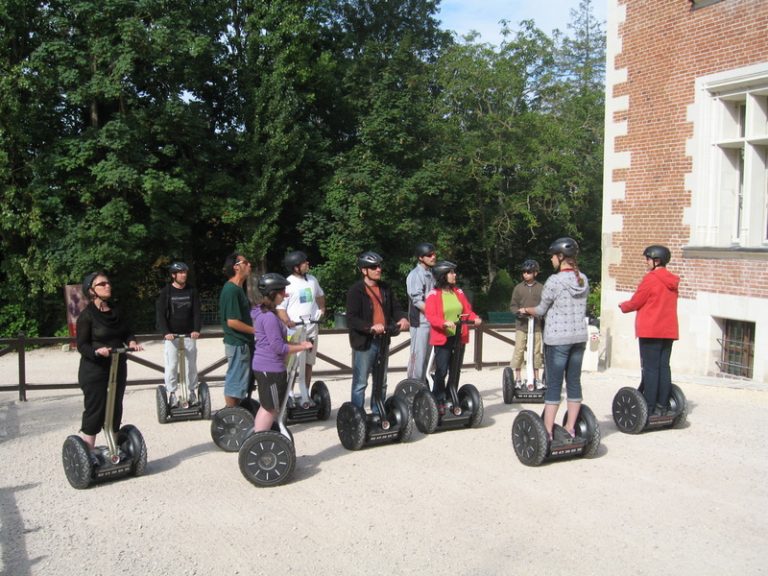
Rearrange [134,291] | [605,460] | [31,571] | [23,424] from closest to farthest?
1. [31,571]
2. [605,460]
3. [23,424]
4. [134,291]

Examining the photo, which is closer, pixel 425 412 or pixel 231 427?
pixel 231 427

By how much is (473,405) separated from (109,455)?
3.67 m

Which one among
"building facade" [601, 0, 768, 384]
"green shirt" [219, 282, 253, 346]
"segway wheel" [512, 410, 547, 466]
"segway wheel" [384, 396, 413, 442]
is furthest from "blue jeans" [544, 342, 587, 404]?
"building facade" [601, 0, 768, 384]

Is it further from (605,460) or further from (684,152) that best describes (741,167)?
(605,460)

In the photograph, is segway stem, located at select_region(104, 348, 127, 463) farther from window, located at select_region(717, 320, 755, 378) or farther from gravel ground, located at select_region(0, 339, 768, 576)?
window, located at select_region(717, 320, 755, 378)

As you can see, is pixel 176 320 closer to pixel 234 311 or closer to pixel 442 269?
pixel 234 311

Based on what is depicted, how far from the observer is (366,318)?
23.6 ft

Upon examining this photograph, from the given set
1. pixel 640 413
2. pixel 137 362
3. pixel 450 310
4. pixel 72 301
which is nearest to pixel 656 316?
pixel 640 413

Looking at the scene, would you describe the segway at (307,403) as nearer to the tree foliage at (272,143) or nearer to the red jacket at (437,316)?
the red jacket at (437,316)

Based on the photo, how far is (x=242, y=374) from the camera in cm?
774

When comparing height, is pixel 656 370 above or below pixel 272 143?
below

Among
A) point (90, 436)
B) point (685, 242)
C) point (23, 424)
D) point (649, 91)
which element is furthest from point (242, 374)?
point (649, 91)

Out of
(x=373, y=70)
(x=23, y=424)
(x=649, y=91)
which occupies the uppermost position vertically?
(x=373, y=70)

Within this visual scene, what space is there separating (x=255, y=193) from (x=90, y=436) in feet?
50.6
